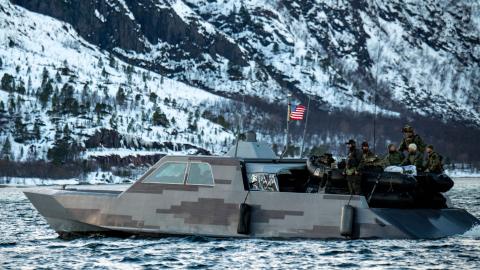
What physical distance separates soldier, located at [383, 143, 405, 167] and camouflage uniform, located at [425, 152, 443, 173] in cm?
86

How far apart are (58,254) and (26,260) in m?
1.21

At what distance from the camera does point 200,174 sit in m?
27.3

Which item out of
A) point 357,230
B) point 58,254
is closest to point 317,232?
point 357,230

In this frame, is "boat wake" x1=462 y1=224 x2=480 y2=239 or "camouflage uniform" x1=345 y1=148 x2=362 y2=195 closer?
"camouflage uniform" x1=345 y1=148 x2=362 y2=195

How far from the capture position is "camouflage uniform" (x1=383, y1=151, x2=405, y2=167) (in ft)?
94.0

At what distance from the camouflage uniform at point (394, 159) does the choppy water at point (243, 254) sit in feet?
11.0

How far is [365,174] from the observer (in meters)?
26.3

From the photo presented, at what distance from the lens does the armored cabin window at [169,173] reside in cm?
2759

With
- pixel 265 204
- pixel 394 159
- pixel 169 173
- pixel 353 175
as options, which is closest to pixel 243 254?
pixel 265 204

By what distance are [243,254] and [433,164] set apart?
8015mm

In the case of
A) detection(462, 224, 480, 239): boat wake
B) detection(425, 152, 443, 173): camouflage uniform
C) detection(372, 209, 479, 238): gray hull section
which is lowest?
detection(462, 224, 480, 239): boat wake

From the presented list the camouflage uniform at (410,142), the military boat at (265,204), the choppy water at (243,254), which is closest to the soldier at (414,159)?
the camouflage uniform at (410,142)

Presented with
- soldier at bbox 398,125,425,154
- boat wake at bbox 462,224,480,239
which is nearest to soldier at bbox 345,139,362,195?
soldier at bbox 398,125,425,154

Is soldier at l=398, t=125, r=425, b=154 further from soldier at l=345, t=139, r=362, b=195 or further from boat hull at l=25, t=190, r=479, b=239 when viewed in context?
soldier at l=345, t=139, r=362, b=195
